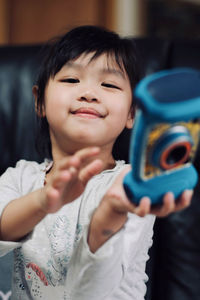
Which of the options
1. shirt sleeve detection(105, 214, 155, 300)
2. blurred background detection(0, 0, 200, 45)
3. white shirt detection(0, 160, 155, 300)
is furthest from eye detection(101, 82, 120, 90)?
blurred background detection(0, 0, 200, 45)

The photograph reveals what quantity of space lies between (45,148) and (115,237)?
54cm

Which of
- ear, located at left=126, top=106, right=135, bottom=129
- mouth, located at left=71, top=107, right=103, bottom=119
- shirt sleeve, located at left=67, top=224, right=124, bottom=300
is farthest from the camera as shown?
ear, located at left=126, top=106, right=135, bottom=129

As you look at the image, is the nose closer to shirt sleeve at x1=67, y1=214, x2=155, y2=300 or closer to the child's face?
the child's face

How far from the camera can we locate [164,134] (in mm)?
526

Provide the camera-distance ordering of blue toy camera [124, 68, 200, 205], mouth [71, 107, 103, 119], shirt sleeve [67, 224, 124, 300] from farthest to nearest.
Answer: mouth [71, 107, 103, 119] < shirt sleeve [67, 224, 124, 300] < blue toy camera [124, 68, 200, 205]

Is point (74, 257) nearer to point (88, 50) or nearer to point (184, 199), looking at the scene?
point (184, 199)

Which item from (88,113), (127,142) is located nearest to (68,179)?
(88,113)

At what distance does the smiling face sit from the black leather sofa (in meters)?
0.28

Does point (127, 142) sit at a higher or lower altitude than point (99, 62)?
lower

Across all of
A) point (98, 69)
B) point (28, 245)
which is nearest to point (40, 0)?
point (98, 69)

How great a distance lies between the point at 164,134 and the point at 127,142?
620 mm

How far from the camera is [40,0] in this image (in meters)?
2.67

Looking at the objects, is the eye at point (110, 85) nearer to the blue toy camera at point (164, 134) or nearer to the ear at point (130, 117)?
the ear at point (130, 117)

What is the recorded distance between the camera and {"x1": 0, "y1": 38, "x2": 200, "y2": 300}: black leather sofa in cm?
111
